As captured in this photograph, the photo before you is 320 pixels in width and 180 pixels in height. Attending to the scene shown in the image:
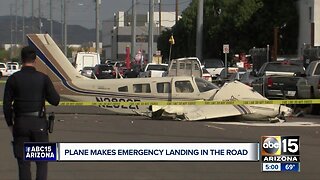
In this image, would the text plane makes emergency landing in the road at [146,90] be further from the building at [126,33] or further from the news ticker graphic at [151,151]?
the building at [126,33]

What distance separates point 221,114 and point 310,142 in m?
5.15

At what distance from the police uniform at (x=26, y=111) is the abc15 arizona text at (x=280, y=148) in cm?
262

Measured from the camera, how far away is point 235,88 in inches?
808

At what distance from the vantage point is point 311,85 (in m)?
23.2

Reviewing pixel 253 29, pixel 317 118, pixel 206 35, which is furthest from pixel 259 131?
pixel 206 35

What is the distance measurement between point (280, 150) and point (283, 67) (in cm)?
2220

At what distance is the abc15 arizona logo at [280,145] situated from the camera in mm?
7094

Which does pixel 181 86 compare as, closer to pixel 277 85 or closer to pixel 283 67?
pixel 277 85

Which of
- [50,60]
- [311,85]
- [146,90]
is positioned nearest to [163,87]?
[146,90]

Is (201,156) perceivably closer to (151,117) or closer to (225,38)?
(151,117)

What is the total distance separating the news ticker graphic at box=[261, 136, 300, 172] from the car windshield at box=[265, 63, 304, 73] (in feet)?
70.5

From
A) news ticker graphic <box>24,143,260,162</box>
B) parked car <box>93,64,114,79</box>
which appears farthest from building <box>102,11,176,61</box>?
news ticker graphic <box>24,143,260,162</box>

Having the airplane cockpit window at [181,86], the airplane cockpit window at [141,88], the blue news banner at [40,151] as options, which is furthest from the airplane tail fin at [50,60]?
the blue news banner at [40,151]

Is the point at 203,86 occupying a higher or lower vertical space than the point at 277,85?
higher
